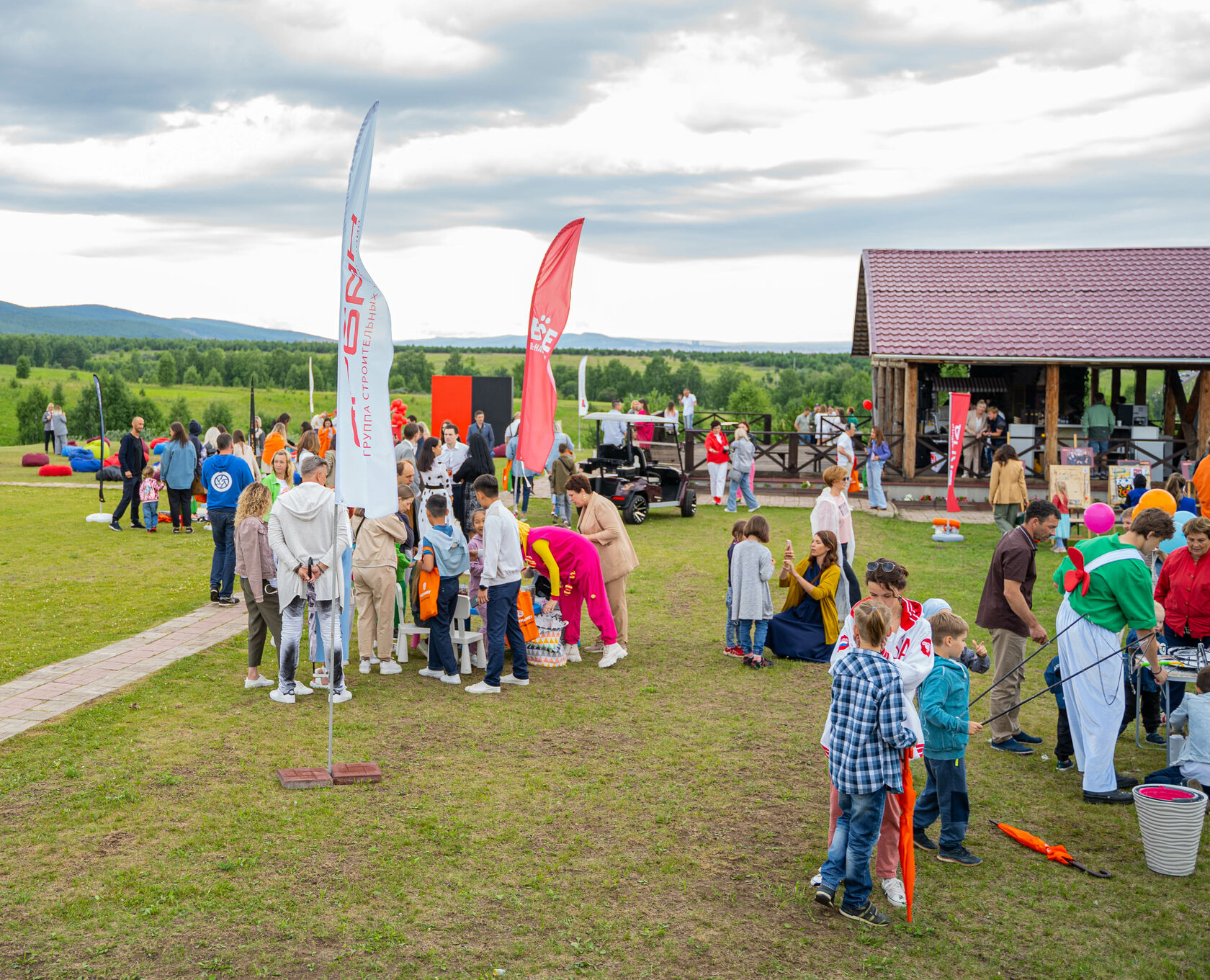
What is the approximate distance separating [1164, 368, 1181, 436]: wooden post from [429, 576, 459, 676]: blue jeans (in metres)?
20.7

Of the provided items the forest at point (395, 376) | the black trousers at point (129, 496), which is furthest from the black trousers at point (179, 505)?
the forest at point (395, 376)

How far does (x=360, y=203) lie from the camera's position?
6.42m

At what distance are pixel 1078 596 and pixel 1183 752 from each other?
1.10 meters

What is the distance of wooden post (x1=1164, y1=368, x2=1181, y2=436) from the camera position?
2331 centimetres

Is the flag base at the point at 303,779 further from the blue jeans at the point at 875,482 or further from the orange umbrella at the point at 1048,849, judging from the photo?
the blue jeans at the point at 875,482

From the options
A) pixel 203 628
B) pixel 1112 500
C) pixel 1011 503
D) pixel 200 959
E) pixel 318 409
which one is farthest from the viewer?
pixel 318 409

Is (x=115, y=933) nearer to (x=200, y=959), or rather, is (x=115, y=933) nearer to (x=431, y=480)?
(x=200, y=959)

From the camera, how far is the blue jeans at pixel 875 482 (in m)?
19.3

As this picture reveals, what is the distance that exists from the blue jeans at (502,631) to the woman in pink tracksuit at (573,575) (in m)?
0.57

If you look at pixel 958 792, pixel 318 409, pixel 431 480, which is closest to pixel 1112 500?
pixel 431 480

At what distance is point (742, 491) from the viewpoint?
18.9 meters

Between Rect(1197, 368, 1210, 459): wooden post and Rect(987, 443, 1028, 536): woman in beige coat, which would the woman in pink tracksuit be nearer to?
Rect(987, 443, 1028, 536): woman in beige coat

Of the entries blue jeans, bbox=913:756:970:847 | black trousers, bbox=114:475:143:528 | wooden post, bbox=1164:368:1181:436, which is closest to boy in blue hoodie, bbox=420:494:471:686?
blue jeans, bbox=913:756:970:847

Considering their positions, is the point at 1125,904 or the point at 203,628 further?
the point at 203,628
